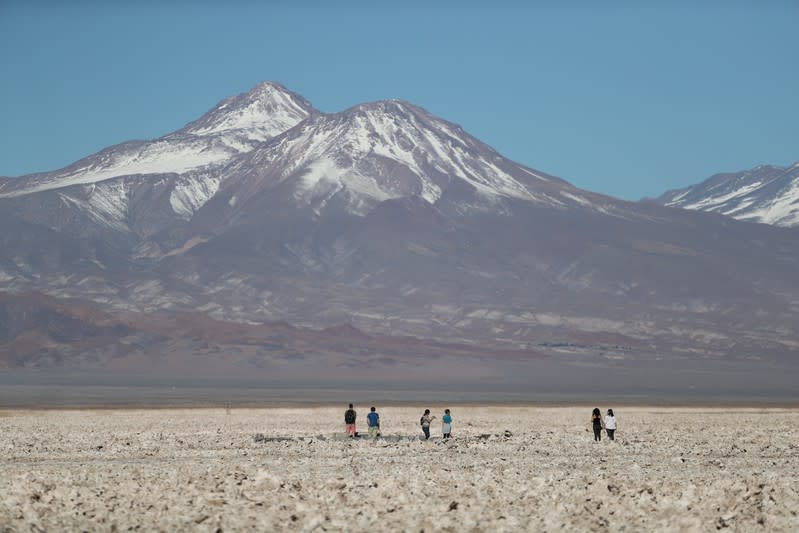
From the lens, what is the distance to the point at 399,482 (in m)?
22.7

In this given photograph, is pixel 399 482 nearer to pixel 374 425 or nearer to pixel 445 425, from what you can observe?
pixel 445 425

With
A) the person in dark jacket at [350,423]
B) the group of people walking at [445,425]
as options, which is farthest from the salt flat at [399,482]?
the person in dark jacket at [350,423]

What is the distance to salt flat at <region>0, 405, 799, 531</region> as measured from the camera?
19516 millimetres

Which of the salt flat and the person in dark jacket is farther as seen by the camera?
the person in dark jacket

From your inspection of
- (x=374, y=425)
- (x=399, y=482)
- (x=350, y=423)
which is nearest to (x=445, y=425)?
(x=374, y=425)

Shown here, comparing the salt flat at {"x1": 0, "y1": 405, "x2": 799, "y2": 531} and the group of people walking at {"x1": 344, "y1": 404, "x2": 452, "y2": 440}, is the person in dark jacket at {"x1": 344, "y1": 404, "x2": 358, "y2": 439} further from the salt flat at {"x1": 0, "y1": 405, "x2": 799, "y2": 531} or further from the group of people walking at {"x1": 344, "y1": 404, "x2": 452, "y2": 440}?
the salt flat at {"x1": 0, "y1": 405, "x2": 799, "y2": 531}

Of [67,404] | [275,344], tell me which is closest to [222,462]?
[67,404]

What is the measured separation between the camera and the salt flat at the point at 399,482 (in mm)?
19516

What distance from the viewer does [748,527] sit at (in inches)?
768

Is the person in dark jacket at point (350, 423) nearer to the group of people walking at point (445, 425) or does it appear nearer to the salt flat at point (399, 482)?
the group of people walking at point (445, 425)

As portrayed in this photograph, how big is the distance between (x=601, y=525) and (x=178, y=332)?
161 metres

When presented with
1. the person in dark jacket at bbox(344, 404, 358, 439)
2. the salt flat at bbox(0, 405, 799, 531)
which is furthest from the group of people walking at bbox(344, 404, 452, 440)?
the salt flat at bbox(0, 405, 799, 531)

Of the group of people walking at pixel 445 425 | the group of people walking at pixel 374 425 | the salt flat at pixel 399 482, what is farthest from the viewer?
the group of people walking at pixel 374 425

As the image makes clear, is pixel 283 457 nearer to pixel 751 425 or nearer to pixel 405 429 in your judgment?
pixel 405 429
